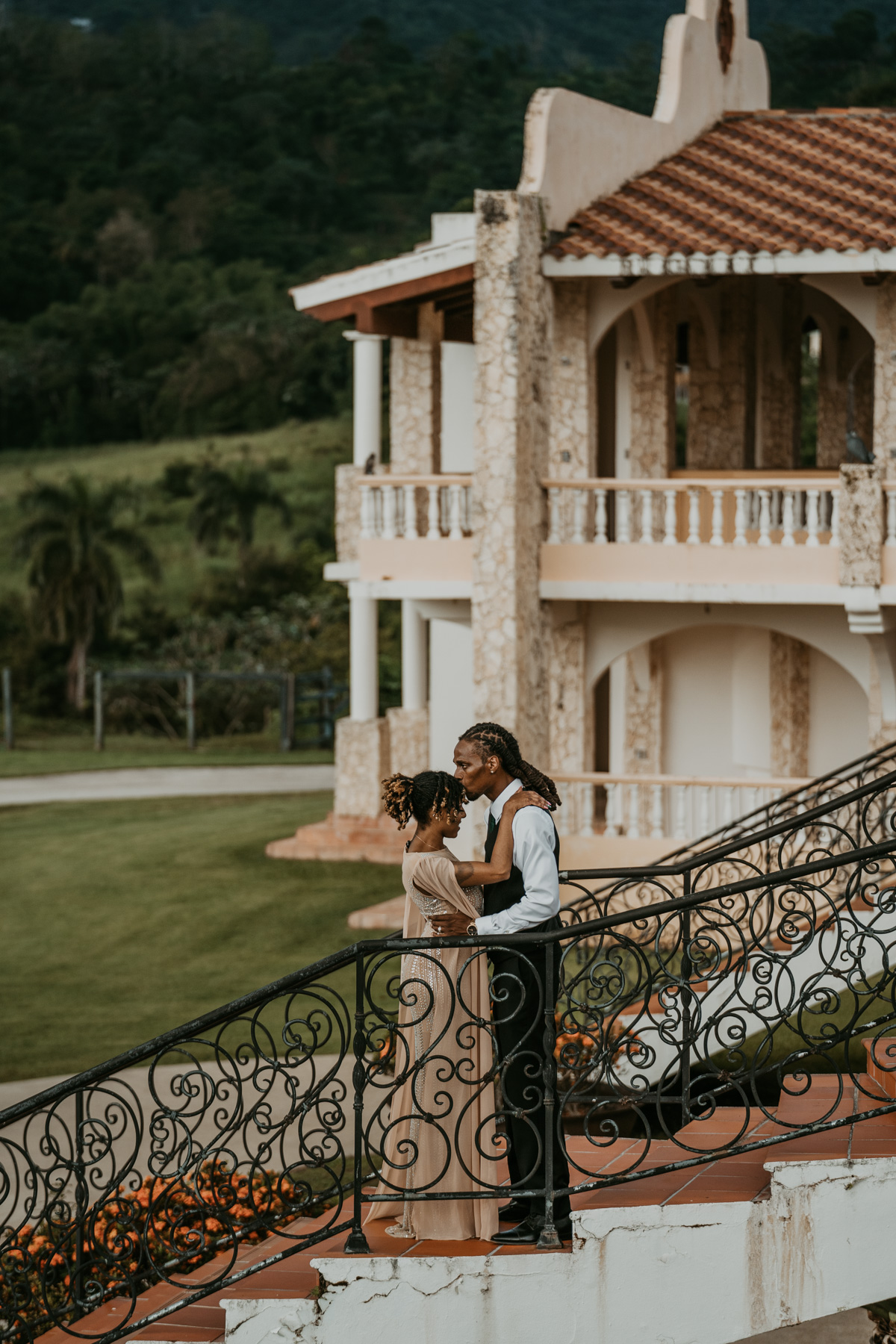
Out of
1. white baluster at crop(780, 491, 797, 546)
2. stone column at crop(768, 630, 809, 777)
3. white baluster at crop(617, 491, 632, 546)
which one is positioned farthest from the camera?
stone column at crop(768, 630, 809, 777)

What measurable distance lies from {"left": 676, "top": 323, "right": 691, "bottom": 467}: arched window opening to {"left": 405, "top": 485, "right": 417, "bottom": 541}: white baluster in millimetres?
2657

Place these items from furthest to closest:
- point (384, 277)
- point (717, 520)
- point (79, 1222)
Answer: point (384, 277), point (717, 520), point (79, 1222)

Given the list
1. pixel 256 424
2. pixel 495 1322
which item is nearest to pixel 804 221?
pixel 495 1322

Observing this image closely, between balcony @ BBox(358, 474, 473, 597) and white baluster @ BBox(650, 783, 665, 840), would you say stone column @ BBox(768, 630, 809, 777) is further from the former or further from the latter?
balcony @ BBox(358, 474, 473, 597)

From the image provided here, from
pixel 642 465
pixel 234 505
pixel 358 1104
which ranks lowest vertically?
pixel 358 1104

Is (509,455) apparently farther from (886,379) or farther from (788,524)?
(886,379)

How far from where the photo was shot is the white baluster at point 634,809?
47.9 ft

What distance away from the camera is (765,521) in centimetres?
1423

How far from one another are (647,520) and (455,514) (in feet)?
5.88

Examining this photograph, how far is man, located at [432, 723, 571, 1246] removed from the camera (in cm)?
576

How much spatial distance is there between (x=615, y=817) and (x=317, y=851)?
13.7 feet

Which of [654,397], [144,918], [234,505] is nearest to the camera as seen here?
[144,918]

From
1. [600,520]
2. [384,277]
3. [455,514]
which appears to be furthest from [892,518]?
[384,277]

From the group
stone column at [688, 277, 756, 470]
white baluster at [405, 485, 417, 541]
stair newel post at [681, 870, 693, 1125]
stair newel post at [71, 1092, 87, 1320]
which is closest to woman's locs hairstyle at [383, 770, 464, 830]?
stair newel post at [681, 870, 693, 1125]
